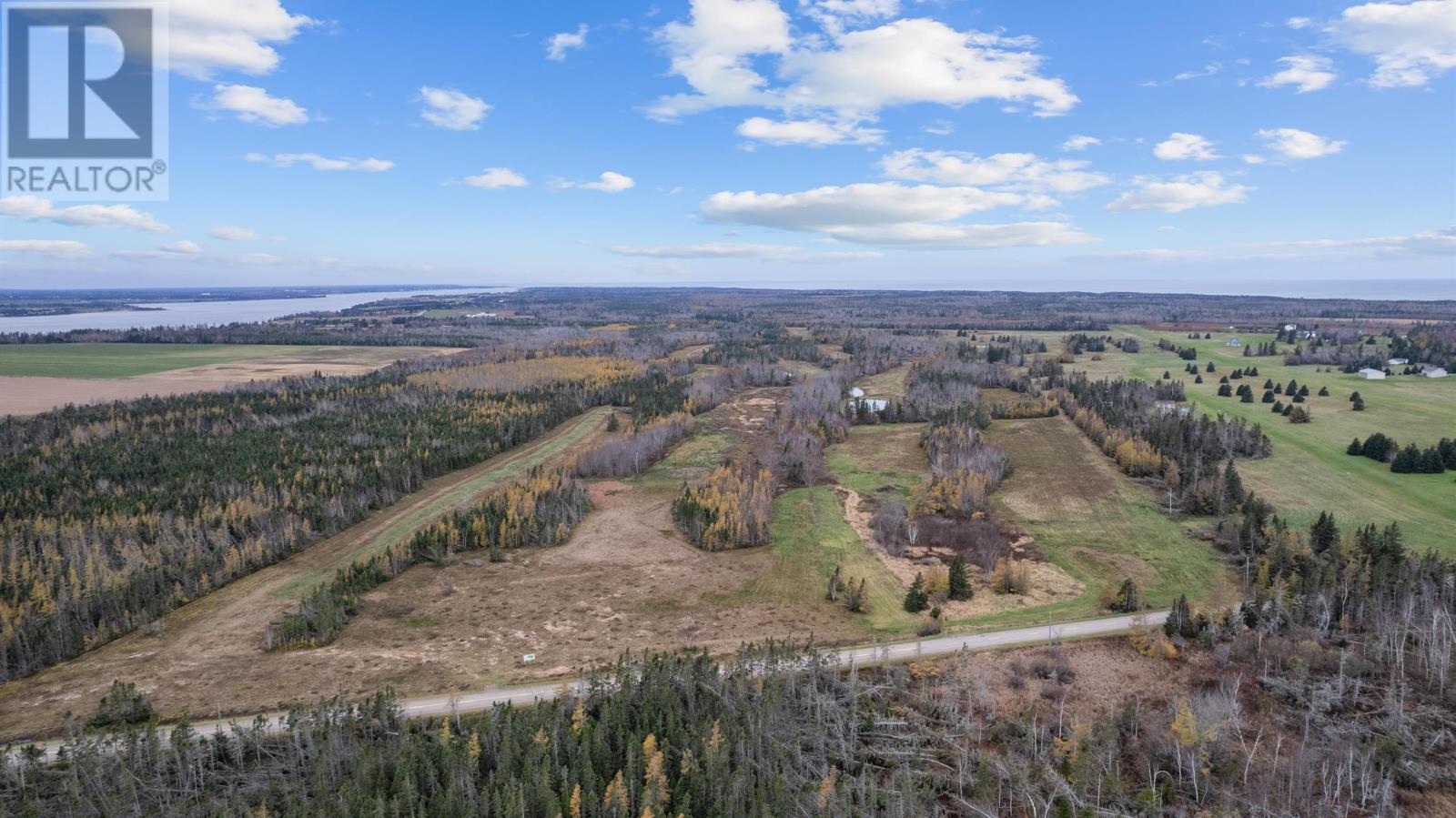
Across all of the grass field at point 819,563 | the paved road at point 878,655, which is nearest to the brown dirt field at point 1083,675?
the paved road at point 878,655

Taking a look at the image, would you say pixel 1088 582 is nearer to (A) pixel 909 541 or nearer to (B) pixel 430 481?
(A) pixel 909 541

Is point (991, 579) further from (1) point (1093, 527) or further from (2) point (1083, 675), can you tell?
(1) point (1093, 527)

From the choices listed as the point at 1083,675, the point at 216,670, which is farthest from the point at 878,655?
the point at 216,670

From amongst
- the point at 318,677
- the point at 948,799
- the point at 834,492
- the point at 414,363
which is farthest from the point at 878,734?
the point at 414,363

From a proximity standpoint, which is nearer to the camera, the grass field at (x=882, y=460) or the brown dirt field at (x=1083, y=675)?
the brown dirt field at (x=1083, y=675)

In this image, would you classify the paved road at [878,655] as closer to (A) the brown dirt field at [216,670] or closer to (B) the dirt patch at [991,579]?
(A) the brown dirt field at [216,670]
